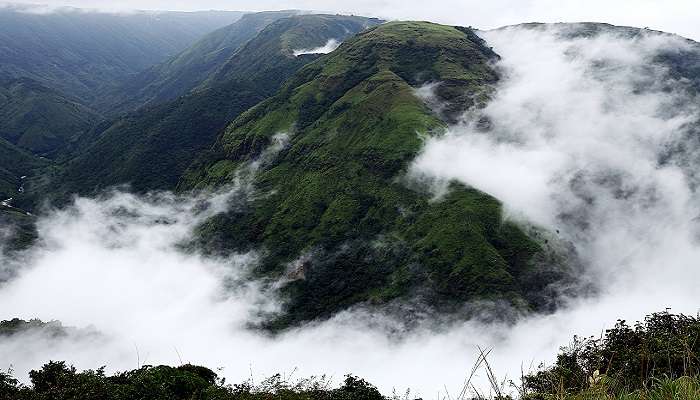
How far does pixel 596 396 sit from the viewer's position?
7.71 meters

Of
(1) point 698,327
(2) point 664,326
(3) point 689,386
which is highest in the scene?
(2) point 664,326

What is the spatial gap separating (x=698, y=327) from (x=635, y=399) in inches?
949

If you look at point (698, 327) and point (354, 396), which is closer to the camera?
point (698, 327)

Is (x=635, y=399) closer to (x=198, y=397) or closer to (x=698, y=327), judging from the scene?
(x=698, y=327)

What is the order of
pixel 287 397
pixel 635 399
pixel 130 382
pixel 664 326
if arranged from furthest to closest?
pixel 130 382 → pixel 287 397 → pixel 664 326 → pixel 635 399

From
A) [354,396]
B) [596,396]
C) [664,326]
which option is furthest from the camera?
[354,396]

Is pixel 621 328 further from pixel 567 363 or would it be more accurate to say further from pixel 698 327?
pixel 698 327

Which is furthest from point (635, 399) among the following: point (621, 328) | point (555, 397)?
point (621, 328)

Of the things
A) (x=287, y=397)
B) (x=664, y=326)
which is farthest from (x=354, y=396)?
(x=664, y=326)

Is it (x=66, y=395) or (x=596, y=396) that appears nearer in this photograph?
(x=596, y=396)

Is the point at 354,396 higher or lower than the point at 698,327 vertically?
higher

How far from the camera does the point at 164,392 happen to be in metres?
55.8

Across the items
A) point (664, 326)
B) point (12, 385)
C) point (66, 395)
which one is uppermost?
point (12, 385)

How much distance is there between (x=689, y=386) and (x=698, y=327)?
79.9 feet
